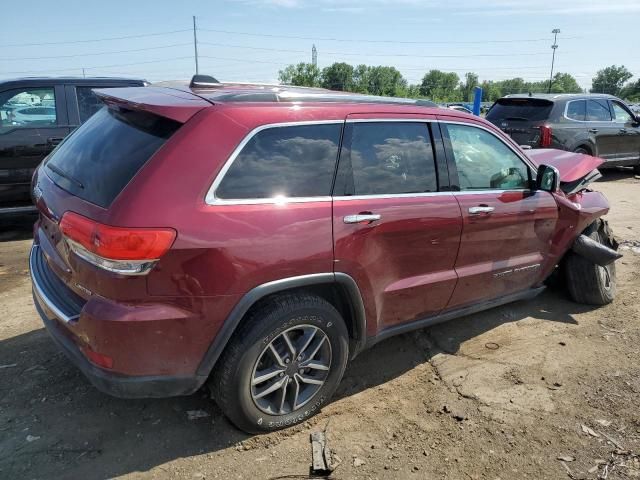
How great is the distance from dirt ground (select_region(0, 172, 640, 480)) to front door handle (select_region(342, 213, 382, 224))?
3.86 feet

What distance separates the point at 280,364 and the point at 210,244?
83 cm

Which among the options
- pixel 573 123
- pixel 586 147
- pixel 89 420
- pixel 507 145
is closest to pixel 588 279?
pixel 507 145

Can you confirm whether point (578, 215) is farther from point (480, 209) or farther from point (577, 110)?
point (577, 110)

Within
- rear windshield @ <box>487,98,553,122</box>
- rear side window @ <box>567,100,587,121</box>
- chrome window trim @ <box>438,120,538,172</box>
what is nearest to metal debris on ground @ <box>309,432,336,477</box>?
chrome window trim @ <box>438,120,538,172</box>

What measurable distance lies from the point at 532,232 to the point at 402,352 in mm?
1368

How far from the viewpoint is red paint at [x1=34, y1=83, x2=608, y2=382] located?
2350 millimetres

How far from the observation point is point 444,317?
12.1 ft

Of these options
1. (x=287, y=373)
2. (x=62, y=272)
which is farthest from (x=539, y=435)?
(x=62, y=272)

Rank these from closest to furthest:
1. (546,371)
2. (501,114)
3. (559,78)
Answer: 1. (546,371)
2. (501,114)
3. (559,78)

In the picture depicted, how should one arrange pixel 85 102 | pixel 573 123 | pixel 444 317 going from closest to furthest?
1. pixel 444 317
2. pixel 85 102
3. pixel 573 123

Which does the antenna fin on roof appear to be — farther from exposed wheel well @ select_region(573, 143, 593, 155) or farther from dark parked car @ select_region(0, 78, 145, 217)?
exposed wheel well @ select_region(573, 143, 593, 155)

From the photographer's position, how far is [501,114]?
10367 millimetres

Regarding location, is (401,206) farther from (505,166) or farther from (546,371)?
(546,371)

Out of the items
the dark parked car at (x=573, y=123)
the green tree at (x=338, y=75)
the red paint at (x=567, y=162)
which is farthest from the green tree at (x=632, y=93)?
the red paint at (x=567, y=162)
